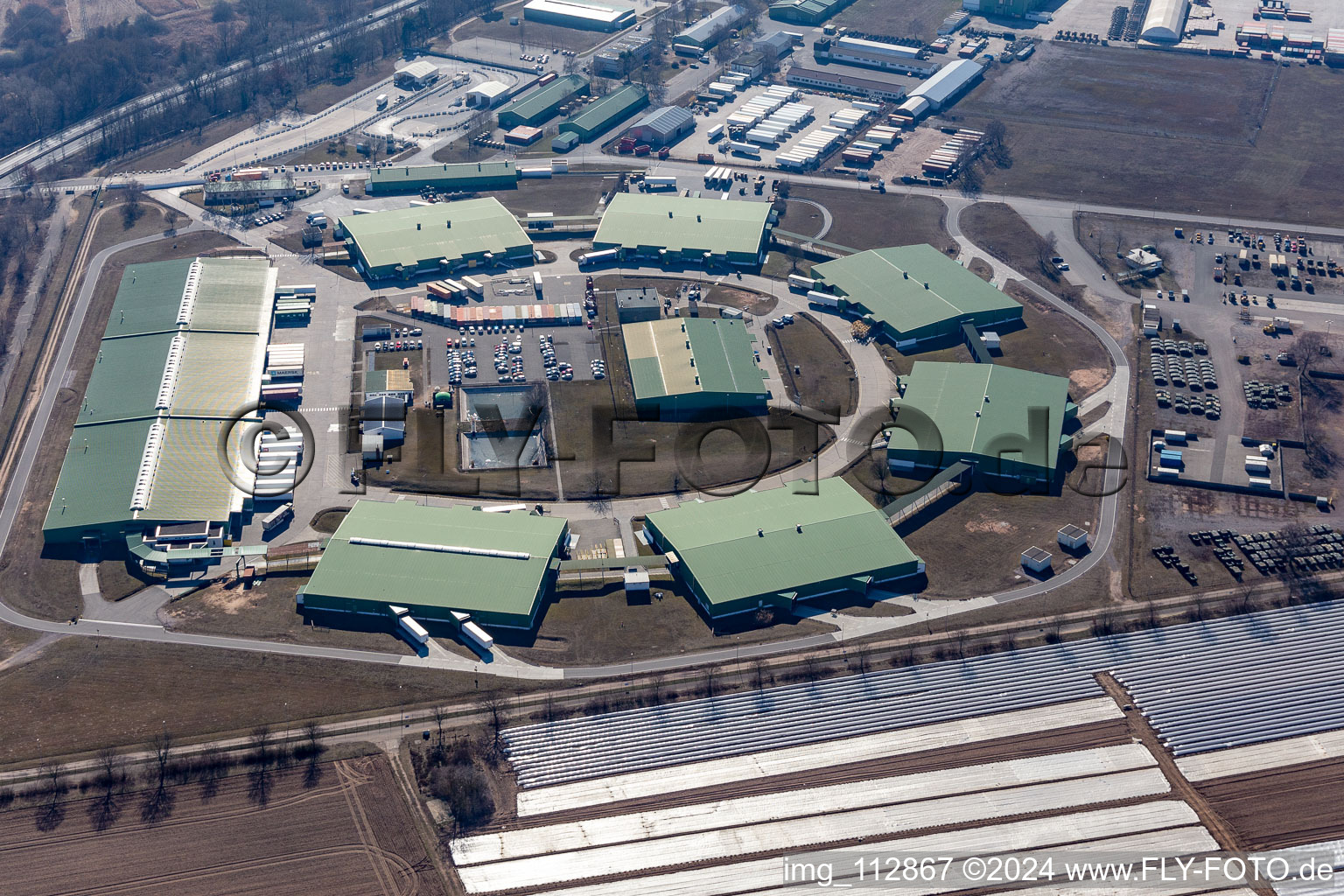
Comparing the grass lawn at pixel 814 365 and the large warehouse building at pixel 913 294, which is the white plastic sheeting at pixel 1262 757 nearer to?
the grass lawn at pixel 814 365

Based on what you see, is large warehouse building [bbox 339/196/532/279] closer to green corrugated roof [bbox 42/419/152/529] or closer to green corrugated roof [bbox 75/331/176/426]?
green corrugated roof [bbox 75/331/176/426]

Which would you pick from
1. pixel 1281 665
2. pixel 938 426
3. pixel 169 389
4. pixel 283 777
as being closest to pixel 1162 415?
pixel 938 426

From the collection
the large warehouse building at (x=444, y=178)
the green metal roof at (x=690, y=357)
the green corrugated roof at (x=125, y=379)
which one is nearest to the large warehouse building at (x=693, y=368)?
the green metal roof at (x=690, y=357)

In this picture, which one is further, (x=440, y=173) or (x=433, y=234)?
(x=440, y=173)

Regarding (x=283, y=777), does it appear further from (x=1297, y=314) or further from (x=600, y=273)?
(x=1297, y=314)

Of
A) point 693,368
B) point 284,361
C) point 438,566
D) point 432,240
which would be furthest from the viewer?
point 432,240

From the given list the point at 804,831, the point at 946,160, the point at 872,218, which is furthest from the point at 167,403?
the point at 946,160

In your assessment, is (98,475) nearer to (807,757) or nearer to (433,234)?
(433,234)
